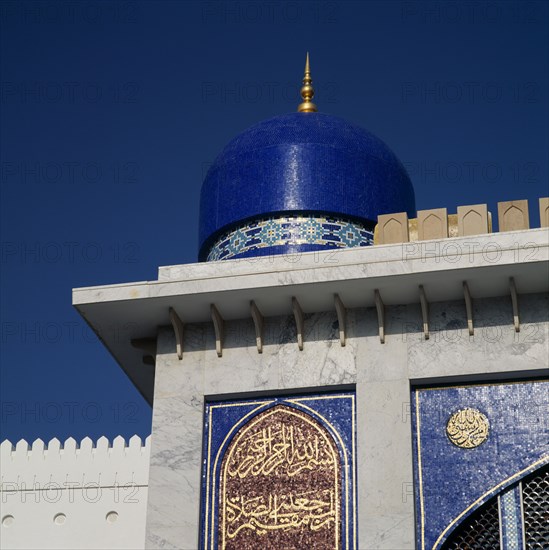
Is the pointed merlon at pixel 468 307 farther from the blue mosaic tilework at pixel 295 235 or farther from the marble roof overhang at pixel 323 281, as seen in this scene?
the blue mosaic tilework at pixel 295 235

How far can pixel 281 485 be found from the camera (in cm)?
1129

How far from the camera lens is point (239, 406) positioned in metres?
11.8

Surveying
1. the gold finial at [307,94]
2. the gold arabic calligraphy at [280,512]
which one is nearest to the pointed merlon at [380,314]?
the gold arabic calligraphy at [280,512]

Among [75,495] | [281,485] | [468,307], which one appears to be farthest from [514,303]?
[75,495]

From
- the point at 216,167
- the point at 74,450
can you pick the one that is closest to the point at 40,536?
the point at 74,450

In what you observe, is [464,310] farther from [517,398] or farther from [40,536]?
[40,536]

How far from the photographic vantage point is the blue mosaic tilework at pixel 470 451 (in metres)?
10.9

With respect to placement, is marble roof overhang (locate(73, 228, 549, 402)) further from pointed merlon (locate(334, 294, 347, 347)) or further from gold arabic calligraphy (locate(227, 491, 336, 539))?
gold arabic calligraphy (locate(227, 491, 336, 539))

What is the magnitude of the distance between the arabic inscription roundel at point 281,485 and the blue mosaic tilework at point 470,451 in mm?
748

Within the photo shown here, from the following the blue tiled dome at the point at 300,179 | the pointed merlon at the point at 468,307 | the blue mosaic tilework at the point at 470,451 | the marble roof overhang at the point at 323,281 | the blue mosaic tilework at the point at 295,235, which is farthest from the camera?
the blue tiled dome at the point at 300,179

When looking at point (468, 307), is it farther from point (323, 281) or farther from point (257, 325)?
point (257, 325)

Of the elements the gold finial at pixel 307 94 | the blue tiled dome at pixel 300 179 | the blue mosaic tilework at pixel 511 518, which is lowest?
the blue mosaic tilework at pixel 511 518

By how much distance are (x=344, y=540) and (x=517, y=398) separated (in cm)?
189

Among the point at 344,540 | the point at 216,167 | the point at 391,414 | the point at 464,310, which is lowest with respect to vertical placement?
the point at 344,540
